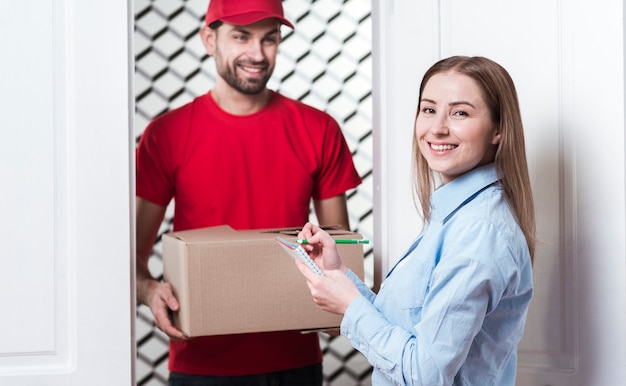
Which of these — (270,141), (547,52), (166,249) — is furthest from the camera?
(270,141)

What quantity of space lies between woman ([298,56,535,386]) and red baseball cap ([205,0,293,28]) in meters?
0.83

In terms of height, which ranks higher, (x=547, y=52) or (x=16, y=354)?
(x=547, y=52)

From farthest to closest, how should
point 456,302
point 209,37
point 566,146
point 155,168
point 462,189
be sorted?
point 209,37 < point 155,168 < point 566,146 < point 462,189 < point 456,302

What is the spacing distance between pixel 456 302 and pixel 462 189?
6.7 inches

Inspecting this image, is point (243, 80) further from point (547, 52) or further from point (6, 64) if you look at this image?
point (547, 52)

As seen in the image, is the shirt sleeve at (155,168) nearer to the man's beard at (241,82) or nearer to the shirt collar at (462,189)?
the man's beard at (241,82)

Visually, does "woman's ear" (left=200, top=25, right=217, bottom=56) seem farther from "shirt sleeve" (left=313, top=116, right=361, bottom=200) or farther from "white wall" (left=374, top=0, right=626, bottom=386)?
"white wall" (left=374, top=0, right=626, bottom=386)

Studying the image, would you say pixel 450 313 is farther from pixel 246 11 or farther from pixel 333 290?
Answer: pixel 246 11

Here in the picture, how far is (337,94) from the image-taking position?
2428 millimetres

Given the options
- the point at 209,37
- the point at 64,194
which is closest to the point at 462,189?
the point at 64,194

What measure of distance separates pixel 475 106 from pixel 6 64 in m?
0.76

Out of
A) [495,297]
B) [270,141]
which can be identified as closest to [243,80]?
[270,141]

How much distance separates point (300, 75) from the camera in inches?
94.9

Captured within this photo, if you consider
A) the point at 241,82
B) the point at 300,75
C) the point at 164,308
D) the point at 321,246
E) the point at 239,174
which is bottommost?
the point at 164,308
